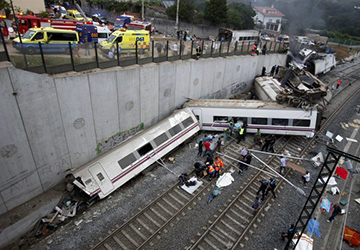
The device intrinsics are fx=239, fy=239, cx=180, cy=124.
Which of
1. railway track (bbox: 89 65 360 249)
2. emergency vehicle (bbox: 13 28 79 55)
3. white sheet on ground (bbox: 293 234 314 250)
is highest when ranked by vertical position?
emergency vehicle (bbox: 13 28 79 55)

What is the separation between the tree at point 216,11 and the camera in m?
43.6

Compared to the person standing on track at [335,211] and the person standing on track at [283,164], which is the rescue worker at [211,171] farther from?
the person standing on track at [335,211]

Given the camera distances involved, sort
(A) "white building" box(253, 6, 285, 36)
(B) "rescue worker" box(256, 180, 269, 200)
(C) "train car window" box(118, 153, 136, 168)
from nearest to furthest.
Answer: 1. (B) "rescue worker" box(256, 180, 269, 200)
2. (C) "train car window" box(118, 153, 136, 168)
3. (A) "white building" box(253, 6, 285, 36)

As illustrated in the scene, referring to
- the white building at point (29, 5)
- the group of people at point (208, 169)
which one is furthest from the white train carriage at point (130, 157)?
the white building at point (29, 5)

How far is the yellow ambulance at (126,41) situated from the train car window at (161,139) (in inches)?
225

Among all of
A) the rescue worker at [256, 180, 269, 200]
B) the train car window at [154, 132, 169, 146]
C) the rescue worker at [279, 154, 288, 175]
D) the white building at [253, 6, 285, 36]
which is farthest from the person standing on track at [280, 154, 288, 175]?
the white building at [253, 6, 285, 36]

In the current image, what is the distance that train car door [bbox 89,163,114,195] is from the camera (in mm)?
12594

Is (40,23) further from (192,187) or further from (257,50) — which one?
(257,50)

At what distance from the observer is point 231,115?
18203mm

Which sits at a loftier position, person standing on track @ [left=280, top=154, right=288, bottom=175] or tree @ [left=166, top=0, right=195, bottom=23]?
tree @ [left=166, top=0, right=195, bottom=23]

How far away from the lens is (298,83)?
75.7 feet

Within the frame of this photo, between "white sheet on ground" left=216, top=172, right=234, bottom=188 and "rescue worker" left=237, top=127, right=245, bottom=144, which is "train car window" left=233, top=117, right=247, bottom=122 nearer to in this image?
"rescue worker" left=237, top=127, right=245, bottom=144

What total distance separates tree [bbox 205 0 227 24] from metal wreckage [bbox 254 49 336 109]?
1702cm

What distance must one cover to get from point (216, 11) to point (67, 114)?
39.6 metres
